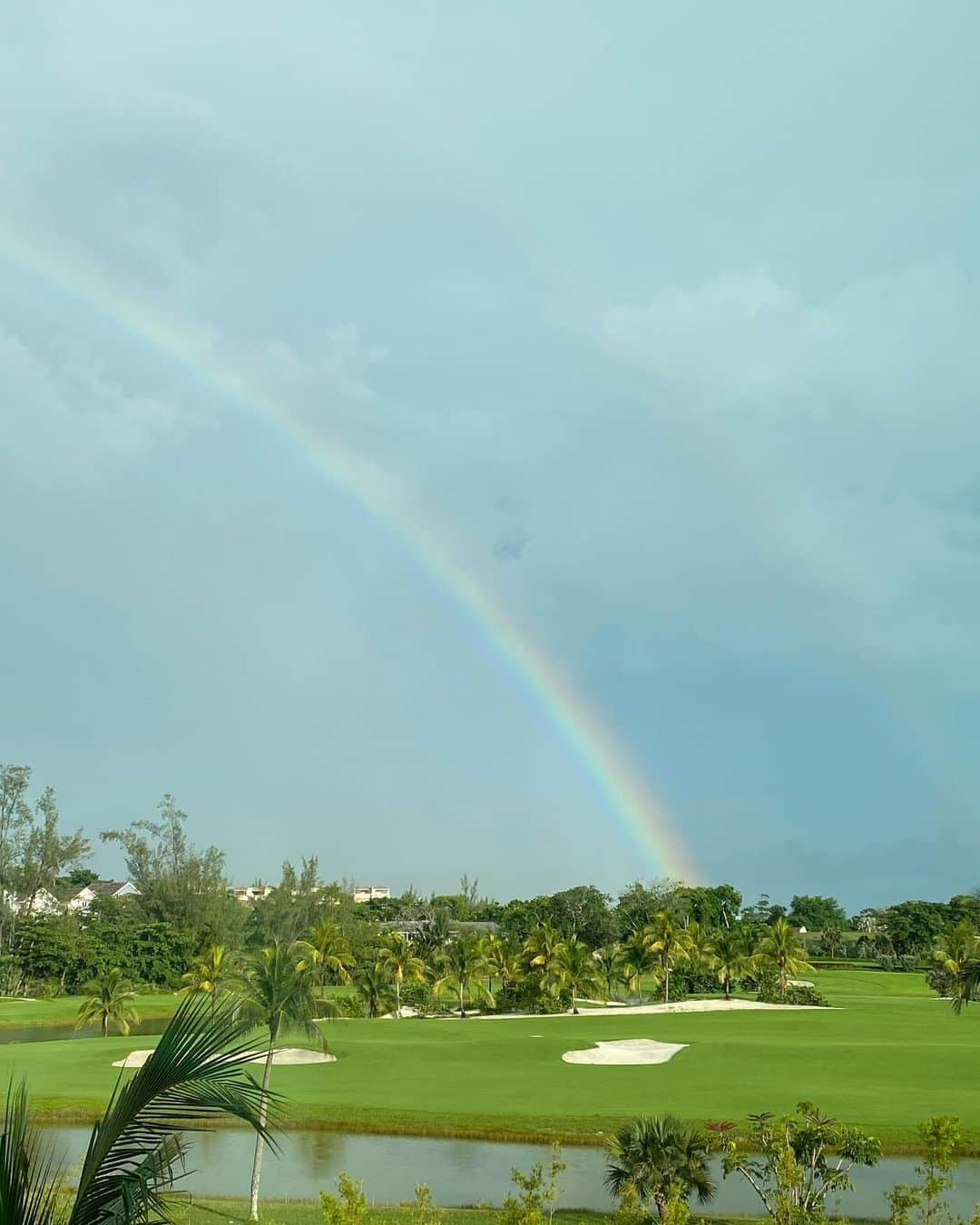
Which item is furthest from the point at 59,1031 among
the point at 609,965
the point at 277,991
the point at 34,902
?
the point at 34,902

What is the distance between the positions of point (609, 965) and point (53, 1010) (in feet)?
140

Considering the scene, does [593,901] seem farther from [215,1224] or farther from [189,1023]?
[189,1023]

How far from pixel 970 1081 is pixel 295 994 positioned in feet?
79.7

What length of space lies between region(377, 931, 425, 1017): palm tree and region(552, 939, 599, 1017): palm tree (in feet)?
37.7

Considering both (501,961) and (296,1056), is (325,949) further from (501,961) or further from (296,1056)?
(296,1056)

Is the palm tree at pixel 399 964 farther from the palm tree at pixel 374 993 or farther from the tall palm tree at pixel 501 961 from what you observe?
the tall palm tree at pixel 501 961

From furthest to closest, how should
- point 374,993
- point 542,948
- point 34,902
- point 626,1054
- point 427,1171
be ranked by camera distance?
point 34,902, point 542,948, point 374,993, point 626,1054, point 427,1171

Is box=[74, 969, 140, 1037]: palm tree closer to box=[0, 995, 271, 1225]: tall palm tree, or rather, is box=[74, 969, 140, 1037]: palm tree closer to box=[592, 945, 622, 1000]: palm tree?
box=[592, 945, 622, 1000]: palm tree

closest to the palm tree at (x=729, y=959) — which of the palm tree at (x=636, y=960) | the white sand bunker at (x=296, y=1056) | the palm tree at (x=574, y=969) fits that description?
the palm tree at (x=636, y=960)

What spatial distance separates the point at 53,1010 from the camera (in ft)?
251

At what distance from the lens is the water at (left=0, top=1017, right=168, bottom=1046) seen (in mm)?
63406

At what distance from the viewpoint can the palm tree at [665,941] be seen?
8175cm

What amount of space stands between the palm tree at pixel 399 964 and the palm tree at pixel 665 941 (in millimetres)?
17204

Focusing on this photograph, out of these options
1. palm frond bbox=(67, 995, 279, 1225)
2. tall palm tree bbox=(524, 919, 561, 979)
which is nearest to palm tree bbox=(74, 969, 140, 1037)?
tall palm tree bbox=(524, 919, 561, 979)
